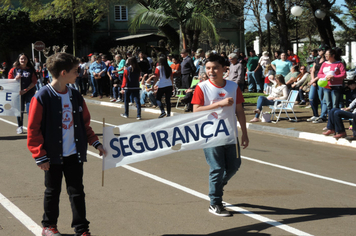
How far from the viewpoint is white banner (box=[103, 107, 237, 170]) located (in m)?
4.92

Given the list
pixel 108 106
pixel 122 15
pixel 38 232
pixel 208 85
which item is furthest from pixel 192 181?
pixel 122 15

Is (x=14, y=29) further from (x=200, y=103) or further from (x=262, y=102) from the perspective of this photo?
(x=200, y=103)

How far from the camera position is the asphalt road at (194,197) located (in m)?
4.83

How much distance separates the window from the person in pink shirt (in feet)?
116

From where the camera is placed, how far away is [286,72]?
668 inches

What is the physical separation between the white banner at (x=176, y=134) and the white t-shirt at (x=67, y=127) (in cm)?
67

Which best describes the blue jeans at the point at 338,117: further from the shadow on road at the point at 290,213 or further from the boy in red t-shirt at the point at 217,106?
the boy in red t-shirt at the point at 217,106

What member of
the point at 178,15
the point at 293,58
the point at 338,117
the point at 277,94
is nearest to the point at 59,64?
the point at 338,117

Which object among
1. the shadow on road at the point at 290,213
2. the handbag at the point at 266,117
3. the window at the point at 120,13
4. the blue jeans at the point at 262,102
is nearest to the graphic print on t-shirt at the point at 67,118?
the shadow on road at the point at 290,213

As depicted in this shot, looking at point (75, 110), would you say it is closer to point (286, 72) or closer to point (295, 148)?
point (295, 148)

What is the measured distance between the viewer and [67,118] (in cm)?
426

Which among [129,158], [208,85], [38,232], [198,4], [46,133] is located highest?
[198,4]

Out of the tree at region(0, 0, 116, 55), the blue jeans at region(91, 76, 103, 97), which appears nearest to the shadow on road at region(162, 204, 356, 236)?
the blue jeans at region(91, 76, 103, 97)

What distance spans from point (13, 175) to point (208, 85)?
366 cm
